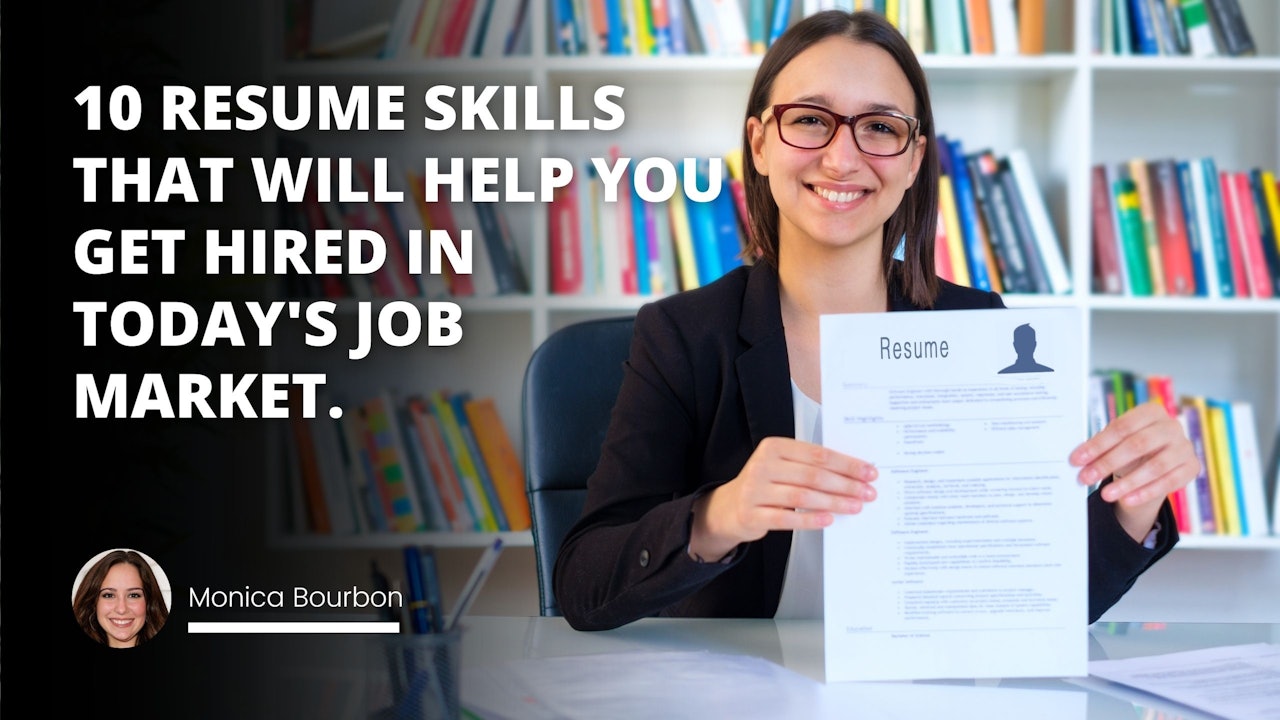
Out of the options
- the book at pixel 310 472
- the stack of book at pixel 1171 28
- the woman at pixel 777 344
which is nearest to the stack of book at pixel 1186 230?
the stack of book at pixel 1171 28

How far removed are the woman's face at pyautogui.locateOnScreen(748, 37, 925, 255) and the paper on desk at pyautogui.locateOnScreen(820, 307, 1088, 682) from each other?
16.0 inches

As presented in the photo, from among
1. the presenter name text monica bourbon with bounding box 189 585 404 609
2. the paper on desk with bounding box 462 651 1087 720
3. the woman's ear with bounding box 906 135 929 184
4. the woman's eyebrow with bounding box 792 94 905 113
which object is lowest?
the presenter name text monica bourbon with bounding box 189 585 404 609

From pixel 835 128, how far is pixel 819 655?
55 centimetres

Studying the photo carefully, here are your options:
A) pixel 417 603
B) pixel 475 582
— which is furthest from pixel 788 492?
pixel 417 603

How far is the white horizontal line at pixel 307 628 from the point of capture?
3.39ft

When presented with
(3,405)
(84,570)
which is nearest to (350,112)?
(3,405)

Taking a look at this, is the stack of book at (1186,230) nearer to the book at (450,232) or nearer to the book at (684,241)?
the book at (684,241)

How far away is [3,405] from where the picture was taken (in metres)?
2.09

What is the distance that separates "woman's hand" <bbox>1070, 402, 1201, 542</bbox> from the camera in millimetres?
896

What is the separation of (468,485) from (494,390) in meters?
0.27

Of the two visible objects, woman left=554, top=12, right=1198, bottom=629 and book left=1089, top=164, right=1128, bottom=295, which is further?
book left=1089, top=164, right=1128, bottom=295

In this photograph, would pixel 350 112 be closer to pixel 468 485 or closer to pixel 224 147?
pixel 224 147

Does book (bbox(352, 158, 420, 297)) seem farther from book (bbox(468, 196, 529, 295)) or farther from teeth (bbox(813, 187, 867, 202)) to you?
teeth (bbox(813, 187, 867, 202))

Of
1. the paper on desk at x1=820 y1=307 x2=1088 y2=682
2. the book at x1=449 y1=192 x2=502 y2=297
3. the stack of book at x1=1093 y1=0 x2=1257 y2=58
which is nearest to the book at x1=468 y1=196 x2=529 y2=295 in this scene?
the book at x1=449 y1=192 x2=502 y2=297
